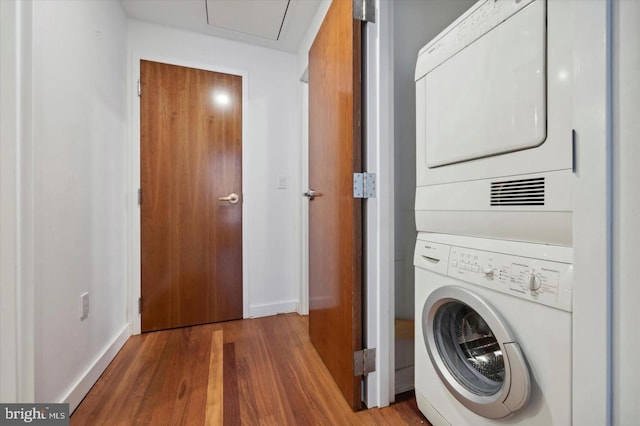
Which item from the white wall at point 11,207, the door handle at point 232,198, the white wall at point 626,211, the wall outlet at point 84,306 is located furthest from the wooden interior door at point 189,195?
the white wall at point 626,211

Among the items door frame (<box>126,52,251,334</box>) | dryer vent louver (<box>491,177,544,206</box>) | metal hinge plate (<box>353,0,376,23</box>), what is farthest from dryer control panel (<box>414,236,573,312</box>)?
door frame (<box>126,52,251,334</box>)

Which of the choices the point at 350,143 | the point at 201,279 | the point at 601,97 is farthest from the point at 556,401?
the point at 201,279

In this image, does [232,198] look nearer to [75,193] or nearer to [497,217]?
[75,193]

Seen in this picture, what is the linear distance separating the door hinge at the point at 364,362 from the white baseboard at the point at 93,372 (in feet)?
3.91

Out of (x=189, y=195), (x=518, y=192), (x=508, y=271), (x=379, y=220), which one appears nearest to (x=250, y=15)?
(x=189, y=195)

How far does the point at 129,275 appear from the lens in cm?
179

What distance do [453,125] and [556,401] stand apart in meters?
0.79

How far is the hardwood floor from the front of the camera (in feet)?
3.51

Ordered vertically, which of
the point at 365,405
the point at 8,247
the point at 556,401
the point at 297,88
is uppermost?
the point at 297,88

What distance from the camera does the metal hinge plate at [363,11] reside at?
3.60 feet

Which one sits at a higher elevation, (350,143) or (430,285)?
(350,143)

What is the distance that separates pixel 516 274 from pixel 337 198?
2.48ft

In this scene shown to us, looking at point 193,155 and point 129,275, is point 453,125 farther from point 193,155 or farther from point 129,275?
point 129,275

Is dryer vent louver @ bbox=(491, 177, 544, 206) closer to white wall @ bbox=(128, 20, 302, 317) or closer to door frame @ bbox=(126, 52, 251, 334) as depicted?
white wall @ bbox=(128, 20, 302, 317)
